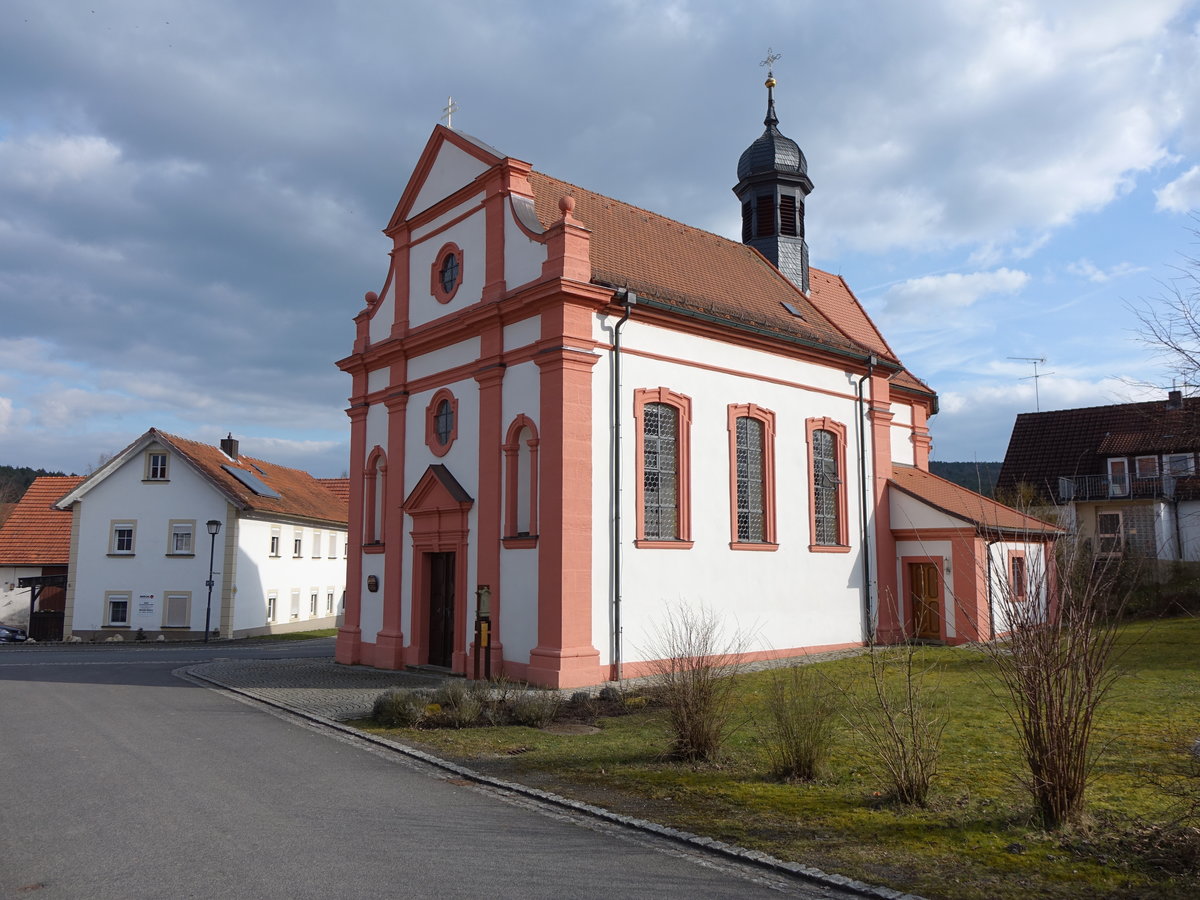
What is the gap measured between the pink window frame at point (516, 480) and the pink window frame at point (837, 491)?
717 centimetres

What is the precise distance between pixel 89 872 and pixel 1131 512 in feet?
131

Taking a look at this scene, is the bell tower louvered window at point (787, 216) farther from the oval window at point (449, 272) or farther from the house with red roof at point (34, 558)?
the house with red roof at point (34, 558)

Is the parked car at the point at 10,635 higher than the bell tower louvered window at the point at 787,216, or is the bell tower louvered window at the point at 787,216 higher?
the bell tower louvered window at the point at 787,216

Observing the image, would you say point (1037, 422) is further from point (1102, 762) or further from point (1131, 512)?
point (1102, 762)

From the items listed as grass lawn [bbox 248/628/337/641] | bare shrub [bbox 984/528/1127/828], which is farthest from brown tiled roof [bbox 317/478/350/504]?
bare shrub [bbox 984/528/1127/828]

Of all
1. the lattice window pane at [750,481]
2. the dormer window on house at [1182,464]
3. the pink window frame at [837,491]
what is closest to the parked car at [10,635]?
the lattice window pane at [750,481]

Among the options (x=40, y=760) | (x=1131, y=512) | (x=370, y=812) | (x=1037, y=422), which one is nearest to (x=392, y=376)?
(x=40, y=760)

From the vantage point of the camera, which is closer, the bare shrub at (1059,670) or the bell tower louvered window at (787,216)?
the bare shrub at (1059,670)

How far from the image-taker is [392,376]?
2067 cm

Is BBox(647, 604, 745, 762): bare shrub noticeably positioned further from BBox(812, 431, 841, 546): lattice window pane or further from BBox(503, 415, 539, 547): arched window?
BBox(812, 431, 841, 546): lattice window pane

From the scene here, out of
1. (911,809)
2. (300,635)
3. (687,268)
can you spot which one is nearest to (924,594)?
(687,268)

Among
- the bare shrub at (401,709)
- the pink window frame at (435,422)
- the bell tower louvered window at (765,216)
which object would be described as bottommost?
the bare shrub at (401,709)

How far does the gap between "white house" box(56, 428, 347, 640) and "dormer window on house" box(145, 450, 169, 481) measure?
37mm

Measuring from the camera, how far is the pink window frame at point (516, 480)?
16562 mm
